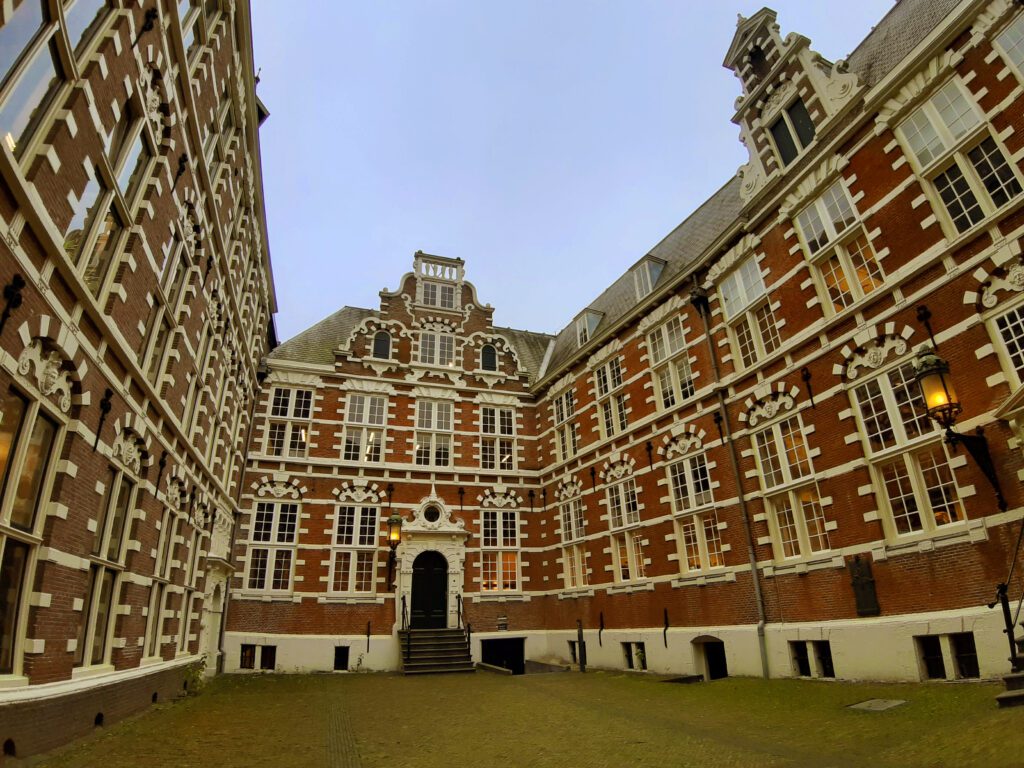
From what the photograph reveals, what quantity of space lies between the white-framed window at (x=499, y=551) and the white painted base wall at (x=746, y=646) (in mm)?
1976

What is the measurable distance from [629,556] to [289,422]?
46.6 feet

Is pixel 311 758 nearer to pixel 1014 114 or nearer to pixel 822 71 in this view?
pixel 1014 114

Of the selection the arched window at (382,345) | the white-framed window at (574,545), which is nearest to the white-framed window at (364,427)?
the arched window at (382,345)

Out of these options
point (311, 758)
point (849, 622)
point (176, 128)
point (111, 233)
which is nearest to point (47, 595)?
point (311, 758)

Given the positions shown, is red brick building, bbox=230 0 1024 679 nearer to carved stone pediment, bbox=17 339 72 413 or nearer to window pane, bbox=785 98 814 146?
window pane, bbox=785 98 814 146

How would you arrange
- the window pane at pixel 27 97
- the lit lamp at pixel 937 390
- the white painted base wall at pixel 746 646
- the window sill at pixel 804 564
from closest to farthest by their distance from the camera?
1. the window pane at pixel 27 97
2. the lit lamp at pixel 937 390
3. the white painted base wall at pixel 746 646
4. the window sill at pixel 804 564

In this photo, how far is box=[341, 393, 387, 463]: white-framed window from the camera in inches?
938

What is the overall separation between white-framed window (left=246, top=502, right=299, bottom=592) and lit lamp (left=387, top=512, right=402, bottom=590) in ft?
11.5

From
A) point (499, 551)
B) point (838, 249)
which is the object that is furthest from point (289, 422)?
point (838, 249)

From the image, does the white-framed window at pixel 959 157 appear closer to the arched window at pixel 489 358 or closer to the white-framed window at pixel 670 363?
the white-framed window at pixel 670 363

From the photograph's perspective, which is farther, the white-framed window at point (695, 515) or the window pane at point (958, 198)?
the white-framed window at point (695, 515)

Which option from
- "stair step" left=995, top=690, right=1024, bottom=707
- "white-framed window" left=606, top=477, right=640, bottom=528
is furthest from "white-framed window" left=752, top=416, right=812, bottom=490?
"stair step" left=995, top=690, right=1024, bottom=707

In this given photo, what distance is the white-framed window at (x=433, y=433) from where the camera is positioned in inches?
968

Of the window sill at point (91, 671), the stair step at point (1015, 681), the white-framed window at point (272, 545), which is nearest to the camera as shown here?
the stair step at point (1015, 681)
